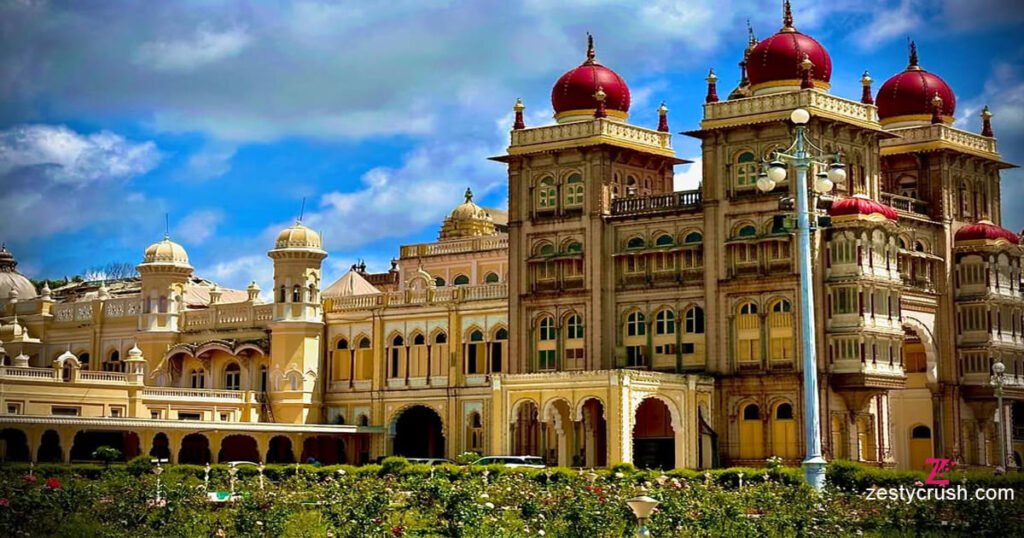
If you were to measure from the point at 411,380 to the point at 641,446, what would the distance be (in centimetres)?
1204

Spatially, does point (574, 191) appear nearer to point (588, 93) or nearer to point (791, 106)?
point (588, 93)

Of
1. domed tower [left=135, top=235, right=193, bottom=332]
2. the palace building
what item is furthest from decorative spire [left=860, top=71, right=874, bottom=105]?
domed tower [left=135, top=235, right=193, bottom=332]

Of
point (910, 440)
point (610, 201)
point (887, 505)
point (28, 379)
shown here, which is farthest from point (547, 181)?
point (887, 505)

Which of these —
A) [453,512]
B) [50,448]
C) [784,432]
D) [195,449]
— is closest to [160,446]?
[195,449]

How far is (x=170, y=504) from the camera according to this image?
84.3 ft

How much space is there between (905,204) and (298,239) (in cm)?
2499

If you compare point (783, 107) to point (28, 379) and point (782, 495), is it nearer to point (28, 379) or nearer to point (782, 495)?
point (782, 495)

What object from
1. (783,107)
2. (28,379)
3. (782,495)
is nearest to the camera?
(782,495)

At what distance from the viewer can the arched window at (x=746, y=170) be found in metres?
53.5

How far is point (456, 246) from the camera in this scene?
73.4 metres

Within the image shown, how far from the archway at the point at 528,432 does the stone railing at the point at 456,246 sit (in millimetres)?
16122

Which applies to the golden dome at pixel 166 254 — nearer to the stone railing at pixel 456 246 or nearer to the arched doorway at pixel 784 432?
the stone railing at pixel 456 246

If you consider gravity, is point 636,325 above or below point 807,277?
above

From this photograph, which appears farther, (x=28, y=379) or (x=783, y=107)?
(x=28, y=379)
